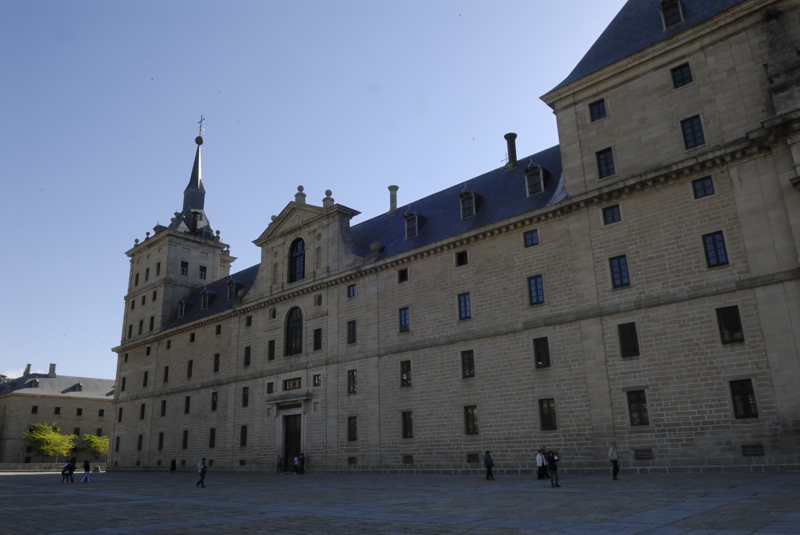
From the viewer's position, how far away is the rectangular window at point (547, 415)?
2822cm

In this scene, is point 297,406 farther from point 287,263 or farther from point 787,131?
point 787,131

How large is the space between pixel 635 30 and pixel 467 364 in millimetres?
19351

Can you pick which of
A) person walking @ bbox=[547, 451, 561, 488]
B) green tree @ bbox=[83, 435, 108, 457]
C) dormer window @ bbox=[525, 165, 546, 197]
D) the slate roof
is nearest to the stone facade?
dormer window @ bbox=[525, 165, 546, 197]

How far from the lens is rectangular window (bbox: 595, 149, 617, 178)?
28.8 m

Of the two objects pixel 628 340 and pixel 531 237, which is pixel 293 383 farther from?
pixel 628 340

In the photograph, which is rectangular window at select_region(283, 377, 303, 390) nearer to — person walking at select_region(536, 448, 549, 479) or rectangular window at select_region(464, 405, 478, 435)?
rectangular window at select_region(464, 405, 478, 435)

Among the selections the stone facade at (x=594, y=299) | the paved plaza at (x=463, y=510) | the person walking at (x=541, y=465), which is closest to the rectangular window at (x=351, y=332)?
the stone facade at (x=594, y=299)

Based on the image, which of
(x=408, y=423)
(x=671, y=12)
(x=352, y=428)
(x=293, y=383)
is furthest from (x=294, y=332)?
(x=671, y=12)

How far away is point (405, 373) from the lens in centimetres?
3522

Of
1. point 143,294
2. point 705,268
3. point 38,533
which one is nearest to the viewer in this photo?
point 38,533

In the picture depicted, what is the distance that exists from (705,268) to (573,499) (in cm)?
1319

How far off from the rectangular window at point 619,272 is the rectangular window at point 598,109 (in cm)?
753

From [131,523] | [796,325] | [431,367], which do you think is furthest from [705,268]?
[131,523]

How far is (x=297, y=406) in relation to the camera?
41156mm
